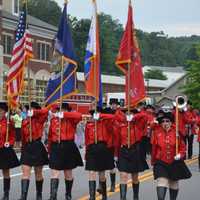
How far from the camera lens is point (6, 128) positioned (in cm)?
1176

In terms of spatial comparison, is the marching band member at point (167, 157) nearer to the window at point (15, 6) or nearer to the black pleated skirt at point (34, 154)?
the black pleated skirt at point (34, 154)

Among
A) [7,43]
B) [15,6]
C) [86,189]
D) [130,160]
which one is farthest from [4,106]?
[15,6]

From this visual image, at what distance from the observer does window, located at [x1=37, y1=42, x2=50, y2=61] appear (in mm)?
54375

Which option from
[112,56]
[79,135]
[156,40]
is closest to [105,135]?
[79,135]

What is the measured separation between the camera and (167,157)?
10.4 m

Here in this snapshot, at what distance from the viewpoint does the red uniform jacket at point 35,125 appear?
11.7 meters

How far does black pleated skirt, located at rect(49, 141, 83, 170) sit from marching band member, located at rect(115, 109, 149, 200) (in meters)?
0.88

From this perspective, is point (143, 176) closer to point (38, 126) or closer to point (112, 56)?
point (38, 126)

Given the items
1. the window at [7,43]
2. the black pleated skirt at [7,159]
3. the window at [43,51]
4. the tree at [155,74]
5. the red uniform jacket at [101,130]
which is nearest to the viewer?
the red uniform jacket at [101,130]

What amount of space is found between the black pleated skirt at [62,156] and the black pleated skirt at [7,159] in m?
0.73

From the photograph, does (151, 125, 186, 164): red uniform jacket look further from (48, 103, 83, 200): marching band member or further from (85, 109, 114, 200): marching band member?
(48, 103, 83, 200): marching band member

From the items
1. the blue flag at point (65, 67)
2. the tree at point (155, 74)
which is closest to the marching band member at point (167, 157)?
the blue flag at point (65, 67)

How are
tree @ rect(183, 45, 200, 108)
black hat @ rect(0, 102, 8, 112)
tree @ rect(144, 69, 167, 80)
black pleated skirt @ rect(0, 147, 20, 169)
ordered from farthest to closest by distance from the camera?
tree @ rect(144, 69, 167, 80), tree @ rect(183, 45, 200, 108), black hat @ rect(0, 102, 8, 112), black pleated skirt @ rect(0, 147, 20, 169)

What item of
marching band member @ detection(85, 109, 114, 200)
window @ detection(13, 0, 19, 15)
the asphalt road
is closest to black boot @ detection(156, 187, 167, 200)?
marching band member @ detection(85, 109, 114, 200)
